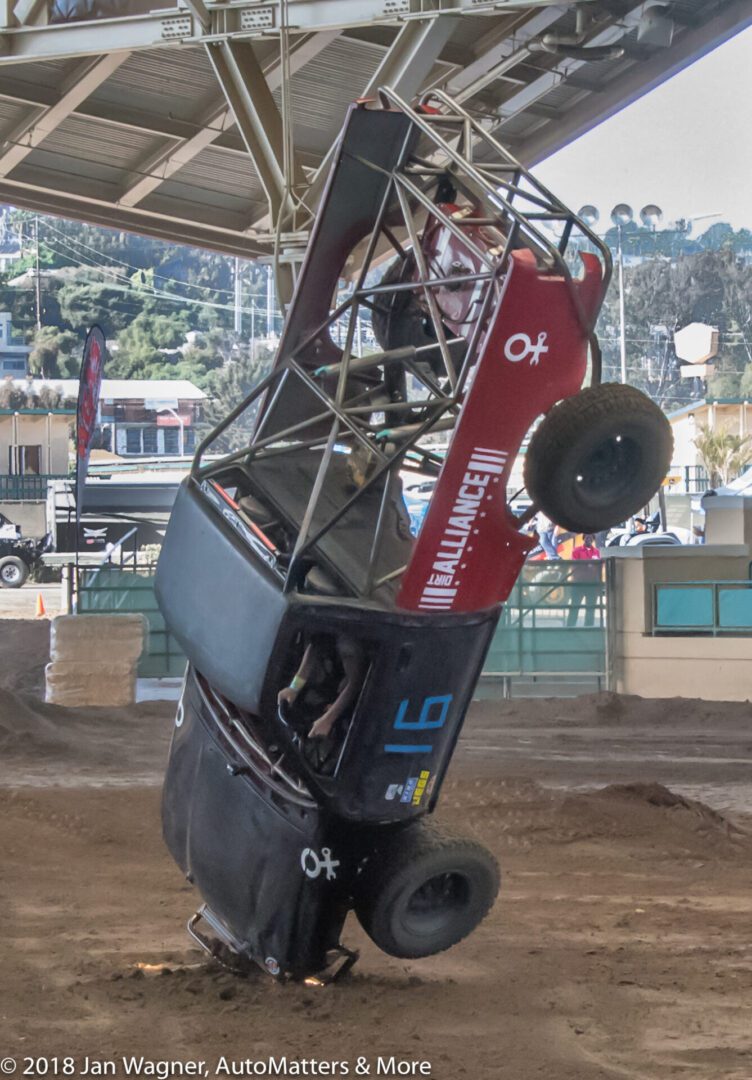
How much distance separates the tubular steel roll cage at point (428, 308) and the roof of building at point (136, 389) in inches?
1910

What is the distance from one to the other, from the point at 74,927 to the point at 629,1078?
11.7 ft

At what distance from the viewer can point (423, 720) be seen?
5.63 meters

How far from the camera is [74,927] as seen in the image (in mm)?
7672

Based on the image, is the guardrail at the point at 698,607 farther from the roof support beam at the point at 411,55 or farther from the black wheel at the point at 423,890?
the black wheel at the point at 423,890

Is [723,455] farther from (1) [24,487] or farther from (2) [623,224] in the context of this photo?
(1) [24,487]

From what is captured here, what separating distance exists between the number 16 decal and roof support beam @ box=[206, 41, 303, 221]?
8558 mm

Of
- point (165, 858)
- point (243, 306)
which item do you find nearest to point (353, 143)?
point (165, 858)

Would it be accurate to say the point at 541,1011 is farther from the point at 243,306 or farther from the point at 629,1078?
the point at 243,306

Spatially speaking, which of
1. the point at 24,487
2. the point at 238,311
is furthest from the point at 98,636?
the point at 238,311

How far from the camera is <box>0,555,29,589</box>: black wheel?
36.3m

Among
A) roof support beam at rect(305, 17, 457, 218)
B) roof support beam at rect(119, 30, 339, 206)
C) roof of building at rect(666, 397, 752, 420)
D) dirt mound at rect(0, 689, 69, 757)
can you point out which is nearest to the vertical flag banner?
roof support beam at rect(119, 30, 339, 206)

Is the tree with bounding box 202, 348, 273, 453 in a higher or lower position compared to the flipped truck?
higher

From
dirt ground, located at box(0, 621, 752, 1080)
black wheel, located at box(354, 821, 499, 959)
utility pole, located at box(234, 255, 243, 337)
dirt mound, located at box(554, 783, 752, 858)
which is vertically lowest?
dirt mound, located at box(554, 783, 752, 858)

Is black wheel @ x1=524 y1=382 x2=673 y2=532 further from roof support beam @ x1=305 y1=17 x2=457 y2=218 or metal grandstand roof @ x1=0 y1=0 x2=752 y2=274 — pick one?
roof support beam @ x1=305 y1=17 x2=457 y2=218
